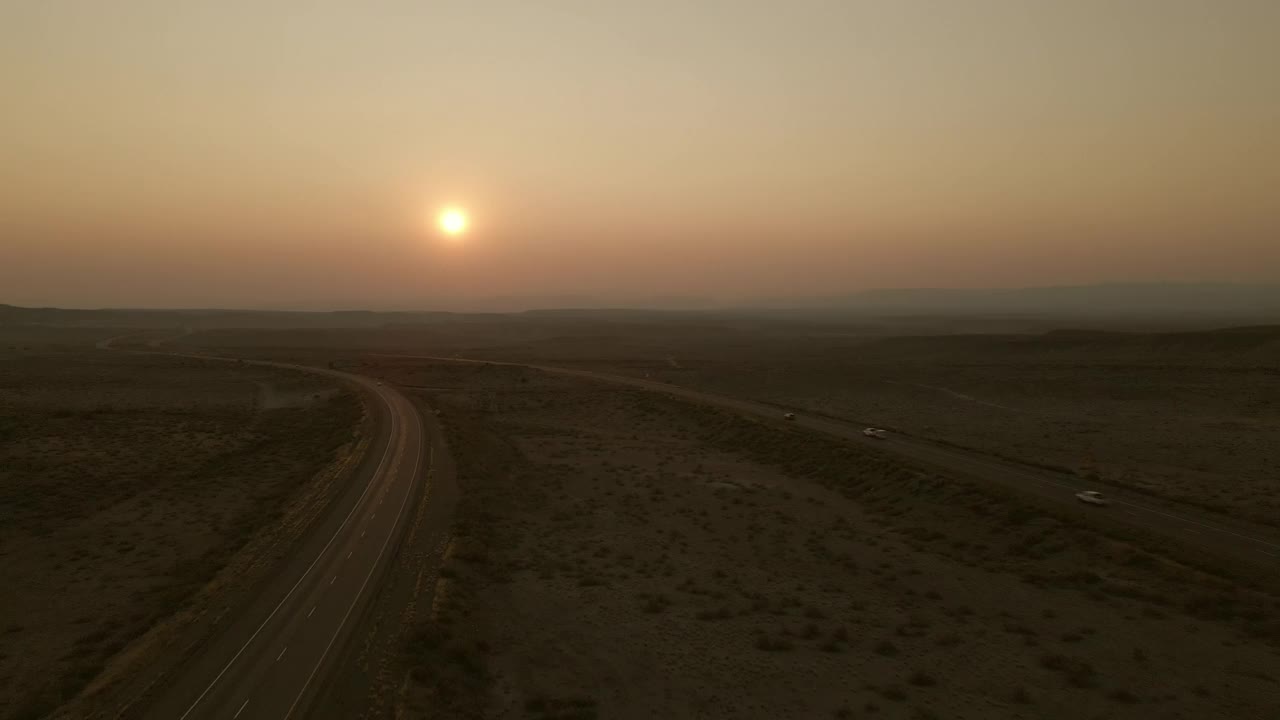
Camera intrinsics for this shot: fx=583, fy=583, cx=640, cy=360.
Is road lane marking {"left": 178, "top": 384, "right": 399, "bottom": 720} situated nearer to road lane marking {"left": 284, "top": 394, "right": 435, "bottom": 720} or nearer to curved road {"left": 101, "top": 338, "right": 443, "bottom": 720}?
curved road {"left": 101, "top": 338, "right": 443, "bottom": 720}

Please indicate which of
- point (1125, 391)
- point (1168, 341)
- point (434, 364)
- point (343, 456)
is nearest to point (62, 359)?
point (434, 364)

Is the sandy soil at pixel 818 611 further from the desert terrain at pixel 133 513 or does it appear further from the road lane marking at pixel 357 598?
the desert terrain at pixel 133 513

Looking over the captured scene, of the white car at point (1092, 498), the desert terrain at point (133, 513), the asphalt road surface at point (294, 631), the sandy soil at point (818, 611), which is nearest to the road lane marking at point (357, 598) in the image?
the asphalt road surface at point (294, 631)

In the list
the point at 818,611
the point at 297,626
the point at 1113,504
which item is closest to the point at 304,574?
the point at 297,626

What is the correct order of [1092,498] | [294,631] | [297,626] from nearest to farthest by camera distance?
1. [294,631]
2. [297,626]
3. [1092,498]

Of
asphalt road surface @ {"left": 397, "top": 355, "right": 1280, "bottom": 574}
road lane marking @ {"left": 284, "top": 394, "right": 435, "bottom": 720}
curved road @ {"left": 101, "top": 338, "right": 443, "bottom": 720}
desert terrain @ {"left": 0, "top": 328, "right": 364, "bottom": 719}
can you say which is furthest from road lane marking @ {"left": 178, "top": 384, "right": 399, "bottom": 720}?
asphalt road surface @ {"left": 397, "top": 355, "right": 1280, "bottom": 574}

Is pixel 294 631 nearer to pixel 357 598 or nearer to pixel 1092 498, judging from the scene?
pixel 357 598
